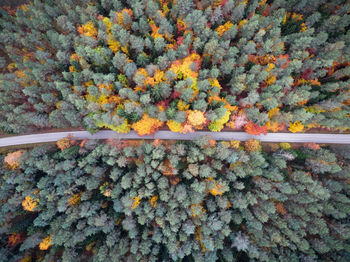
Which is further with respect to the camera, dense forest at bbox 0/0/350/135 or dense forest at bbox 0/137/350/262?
dense forest at bbox 0/0/350/135

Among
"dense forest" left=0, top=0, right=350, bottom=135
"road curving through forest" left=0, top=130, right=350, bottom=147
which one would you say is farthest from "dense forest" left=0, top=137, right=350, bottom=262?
"dense forest" left=0, top=0, right=350, bottom=135

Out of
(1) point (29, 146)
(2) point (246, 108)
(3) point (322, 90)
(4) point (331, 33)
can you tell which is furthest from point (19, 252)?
(4) point (331, 33)

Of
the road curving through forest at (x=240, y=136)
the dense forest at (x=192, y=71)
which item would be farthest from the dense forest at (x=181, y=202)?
the dense forest at (x=192, y=71)

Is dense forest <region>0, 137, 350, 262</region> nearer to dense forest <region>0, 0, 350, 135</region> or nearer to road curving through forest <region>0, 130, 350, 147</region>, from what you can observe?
road curving through forest <region>0, 130, 350, 147</region>

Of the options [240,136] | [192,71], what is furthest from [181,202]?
[192,71]

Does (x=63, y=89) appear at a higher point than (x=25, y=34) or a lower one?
lower

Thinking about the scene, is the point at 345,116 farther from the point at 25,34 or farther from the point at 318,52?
the point at 25,34

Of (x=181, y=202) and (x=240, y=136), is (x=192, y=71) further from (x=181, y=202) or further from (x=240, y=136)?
(x=181, y=202)
